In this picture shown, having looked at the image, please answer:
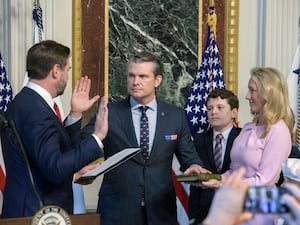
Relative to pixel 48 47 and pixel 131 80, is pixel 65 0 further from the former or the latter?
pixel 48 47

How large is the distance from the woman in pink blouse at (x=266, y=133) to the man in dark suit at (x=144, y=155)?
26cm

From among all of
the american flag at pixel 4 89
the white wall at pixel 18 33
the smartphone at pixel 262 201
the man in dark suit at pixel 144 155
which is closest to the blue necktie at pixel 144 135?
the man in dark suit at pixel 144 155

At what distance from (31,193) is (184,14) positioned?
3434mm

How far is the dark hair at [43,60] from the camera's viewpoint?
281cm

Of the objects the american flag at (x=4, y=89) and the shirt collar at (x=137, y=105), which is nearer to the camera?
the shirt collar at (x=137, y=105)

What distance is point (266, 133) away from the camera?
346 centimetres

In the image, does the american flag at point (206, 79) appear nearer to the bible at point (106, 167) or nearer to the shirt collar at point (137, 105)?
the shirt collar at point (137, 105)

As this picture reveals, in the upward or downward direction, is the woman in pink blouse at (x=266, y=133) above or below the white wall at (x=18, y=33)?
below

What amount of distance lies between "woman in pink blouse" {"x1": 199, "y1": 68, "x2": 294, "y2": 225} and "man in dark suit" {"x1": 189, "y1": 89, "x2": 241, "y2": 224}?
548 mm

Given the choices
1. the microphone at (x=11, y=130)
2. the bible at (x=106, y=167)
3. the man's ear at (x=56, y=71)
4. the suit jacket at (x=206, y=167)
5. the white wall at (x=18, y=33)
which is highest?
the white wall at (x=18, y=33)

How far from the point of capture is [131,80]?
3.58 m

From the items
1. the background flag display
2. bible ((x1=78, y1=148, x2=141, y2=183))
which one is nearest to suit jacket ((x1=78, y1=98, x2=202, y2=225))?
bible ((x1=78, y1=148, x2=141, y2=183))

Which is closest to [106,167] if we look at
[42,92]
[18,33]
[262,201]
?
[42,92]

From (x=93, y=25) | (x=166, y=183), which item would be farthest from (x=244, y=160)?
(x=93, y=25)
